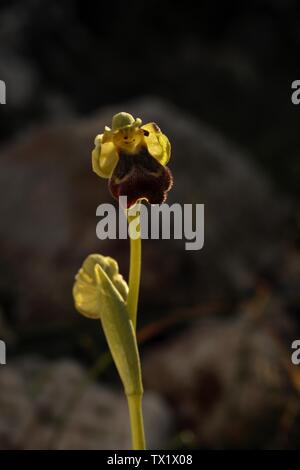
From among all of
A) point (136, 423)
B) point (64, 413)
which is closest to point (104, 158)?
point (136, 423)

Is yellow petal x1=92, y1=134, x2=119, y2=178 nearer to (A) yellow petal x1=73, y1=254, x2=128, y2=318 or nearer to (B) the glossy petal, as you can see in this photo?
(B) the glossy petal

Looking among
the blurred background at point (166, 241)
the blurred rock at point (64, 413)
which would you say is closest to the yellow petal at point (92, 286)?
the blurred background at point (166, 241)

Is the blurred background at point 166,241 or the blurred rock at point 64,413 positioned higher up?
the blurred background at point 166,241

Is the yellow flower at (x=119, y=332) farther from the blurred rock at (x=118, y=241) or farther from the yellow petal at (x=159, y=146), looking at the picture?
the blurred rock at (x=118, y=241)

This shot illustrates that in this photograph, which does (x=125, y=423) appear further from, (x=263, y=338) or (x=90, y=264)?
(x=90, y=264)

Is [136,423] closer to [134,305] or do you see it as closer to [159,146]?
[134,305]

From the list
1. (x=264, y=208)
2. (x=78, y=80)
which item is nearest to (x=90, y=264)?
(x=264, y=208)
